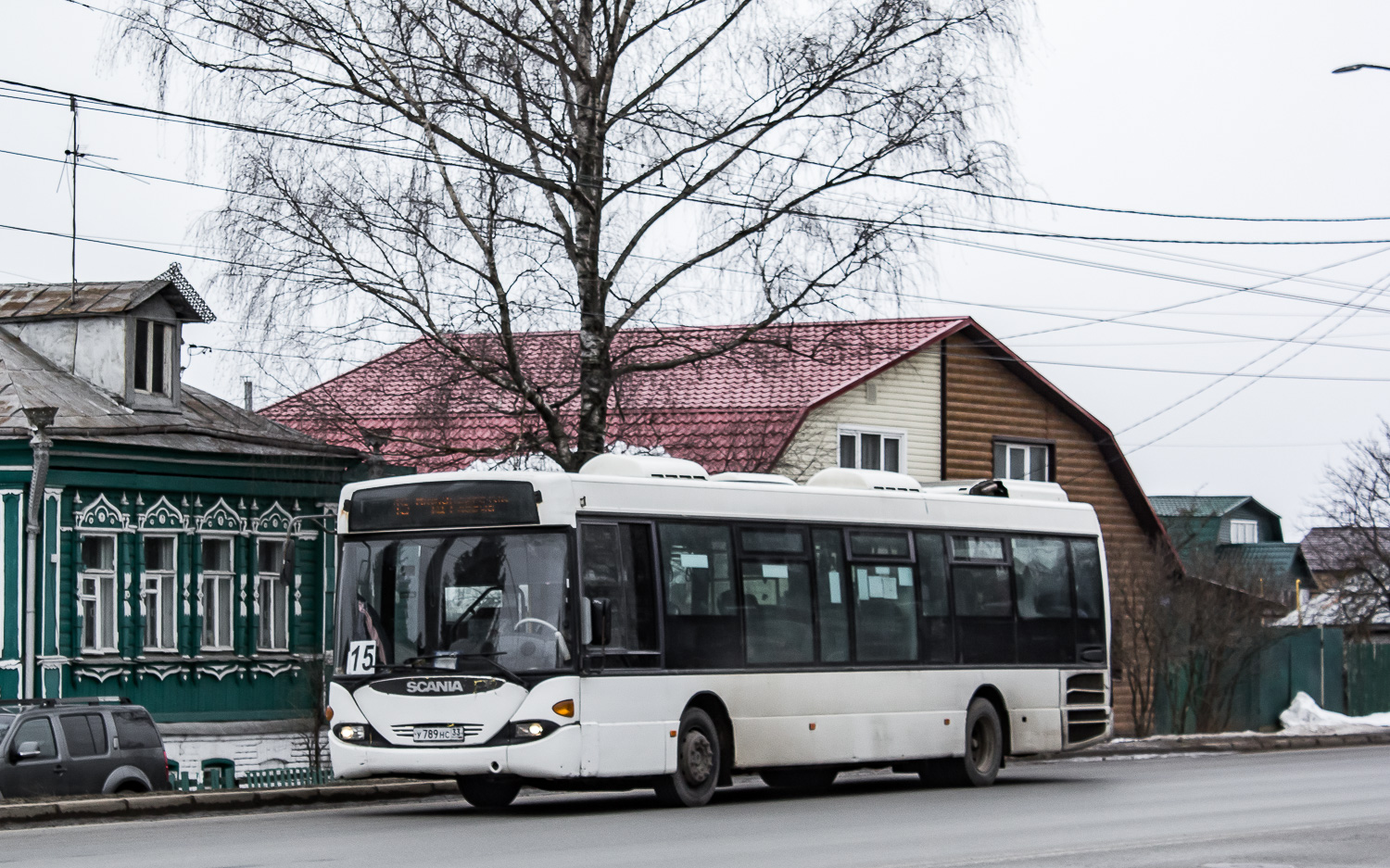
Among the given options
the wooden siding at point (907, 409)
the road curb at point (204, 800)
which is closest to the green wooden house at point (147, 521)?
the road curb at point (204, 800)

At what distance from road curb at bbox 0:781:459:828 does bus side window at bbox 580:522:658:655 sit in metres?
3.75

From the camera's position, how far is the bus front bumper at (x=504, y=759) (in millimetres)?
16000

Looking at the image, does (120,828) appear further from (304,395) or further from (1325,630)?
(1325,630)

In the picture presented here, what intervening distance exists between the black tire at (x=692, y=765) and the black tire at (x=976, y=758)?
4.07 m

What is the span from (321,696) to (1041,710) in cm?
981

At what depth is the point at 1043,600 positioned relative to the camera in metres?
Result: 22.4

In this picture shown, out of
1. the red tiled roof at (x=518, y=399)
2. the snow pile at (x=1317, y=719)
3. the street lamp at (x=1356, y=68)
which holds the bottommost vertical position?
the snow pile at (x=1317, y=719)

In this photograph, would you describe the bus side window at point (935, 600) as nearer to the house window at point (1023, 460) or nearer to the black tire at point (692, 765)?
the black tire at point (692, 765)

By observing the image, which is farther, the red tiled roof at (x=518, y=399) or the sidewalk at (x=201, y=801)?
the red tiled roof at (x=518, y=399)

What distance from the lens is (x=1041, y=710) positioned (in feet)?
72.5

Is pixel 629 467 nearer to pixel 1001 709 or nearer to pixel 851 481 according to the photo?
pixel 851 481

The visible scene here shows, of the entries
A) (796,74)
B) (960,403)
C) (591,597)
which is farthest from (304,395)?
(960,403)

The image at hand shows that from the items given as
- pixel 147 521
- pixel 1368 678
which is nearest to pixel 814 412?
pixel 147 521

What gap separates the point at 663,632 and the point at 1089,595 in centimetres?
746
